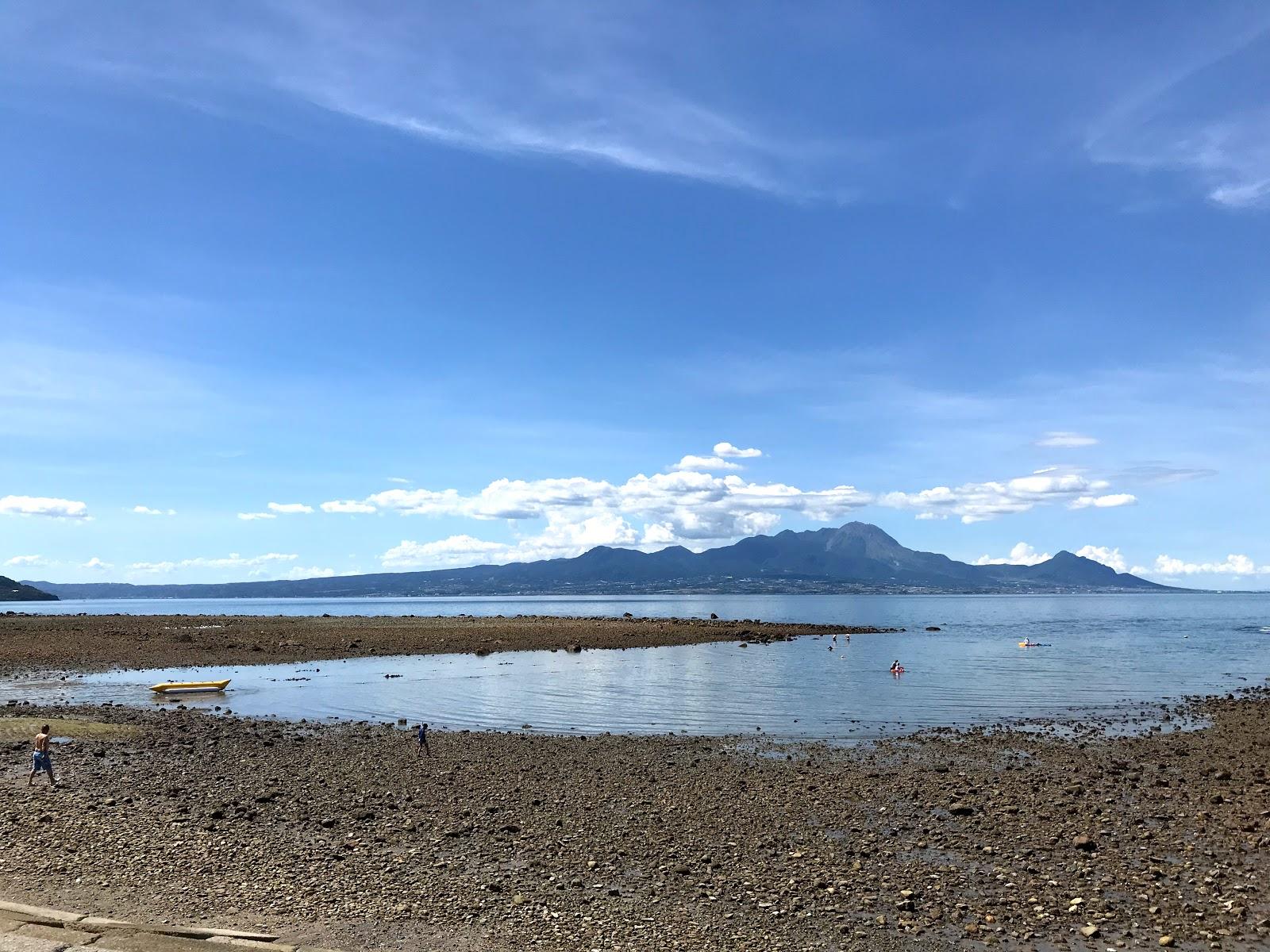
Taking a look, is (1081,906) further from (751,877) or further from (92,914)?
(92,914)

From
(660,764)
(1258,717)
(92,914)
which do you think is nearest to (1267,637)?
(1258,717)

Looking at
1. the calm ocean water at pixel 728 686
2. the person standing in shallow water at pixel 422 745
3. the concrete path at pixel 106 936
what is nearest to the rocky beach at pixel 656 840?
the person standing in shallow water at pixel 422 745

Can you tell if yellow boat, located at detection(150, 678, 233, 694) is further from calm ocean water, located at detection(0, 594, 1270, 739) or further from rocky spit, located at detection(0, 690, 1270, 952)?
rocky spit, located at detection(0, 690, 1270, 952)

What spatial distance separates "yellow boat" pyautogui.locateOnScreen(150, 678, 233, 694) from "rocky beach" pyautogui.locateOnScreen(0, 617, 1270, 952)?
13.5 m

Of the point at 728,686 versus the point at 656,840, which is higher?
the point at 656,840

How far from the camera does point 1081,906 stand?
13078 millimetres

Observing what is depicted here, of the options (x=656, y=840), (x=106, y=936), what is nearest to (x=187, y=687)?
(x=656, y=840)

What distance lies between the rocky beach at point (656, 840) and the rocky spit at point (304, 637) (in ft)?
112

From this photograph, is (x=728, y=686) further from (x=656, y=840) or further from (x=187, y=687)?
(x=656, y=840)

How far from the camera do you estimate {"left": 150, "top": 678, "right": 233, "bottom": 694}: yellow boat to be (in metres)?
41.6

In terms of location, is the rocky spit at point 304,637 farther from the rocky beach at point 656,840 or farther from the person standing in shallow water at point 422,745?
the person standing in shallow water at point 422,745

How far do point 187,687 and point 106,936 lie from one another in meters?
36.3

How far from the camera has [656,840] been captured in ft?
54.6

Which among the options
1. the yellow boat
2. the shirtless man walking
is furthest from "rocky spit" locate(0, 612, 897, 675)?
the shirtless man walking
